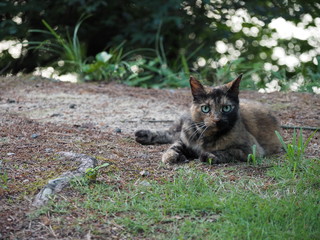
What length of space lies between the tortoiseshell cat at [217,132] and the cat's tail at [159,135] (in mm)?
358

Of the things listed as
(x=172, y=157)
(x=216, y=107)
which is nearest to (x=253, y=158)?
(x=216, y=107)

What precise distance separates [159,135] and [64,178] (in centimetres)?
178

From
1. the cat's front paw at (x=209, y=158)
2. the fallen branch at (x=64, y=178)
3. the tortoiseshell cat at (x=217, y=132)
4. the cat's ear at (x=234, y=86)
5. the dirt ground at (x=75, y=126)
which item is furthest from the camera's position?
the cat's ear at (x=234, y=86)

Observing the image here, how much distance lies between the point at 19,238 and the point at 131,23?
6.56 meters

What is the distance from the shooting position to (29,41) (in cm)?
835

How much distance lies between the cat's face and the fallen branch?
3.81ft

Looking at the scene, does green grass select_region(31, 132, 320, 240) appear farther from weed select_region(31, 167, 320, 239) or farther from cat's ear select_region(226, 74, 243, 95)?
cat's ear select_region(226, 74, 243, 95)

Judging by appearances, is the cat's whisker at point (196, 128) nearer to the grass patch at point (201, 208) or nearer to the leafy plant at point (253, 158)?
the leafy plant at point (253, 158)

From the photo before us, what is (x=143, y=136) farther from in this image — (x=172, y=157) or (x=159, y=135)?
(x=172, y=157)

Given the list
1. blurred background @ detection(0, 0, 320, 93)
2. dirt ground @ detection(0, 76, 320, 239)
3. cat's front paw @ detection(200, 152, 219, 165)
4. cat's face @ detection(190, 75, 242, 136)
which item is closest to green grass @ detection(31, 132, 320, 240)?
dirt ground @ detection(0, 76, 320, 239)

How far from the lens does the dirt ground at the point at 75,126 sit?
123 inches

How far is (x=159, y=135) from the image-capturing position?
15.8 ft

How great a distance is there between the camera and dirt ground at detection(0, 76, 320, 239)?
10.2ft

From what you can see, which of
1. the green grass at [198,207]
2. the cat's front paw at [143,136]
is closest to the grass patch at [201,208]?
the green grass at [198,207]
